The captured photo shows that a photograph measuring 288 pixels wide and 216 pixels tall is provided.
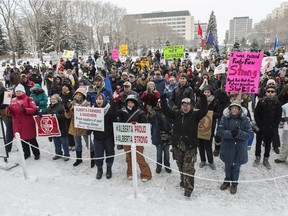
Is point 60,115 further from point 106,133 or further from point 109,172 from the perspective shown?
point 109,172

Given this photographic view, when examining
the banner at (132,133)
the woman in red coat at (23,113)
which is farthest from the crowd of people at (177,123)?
the banner at (132,133)

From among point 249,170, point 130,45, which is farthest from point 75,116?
point 130,45

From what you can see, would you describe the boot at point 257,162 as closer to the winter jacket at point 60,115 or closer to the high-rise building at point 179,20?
the winter jacket at point 60,115

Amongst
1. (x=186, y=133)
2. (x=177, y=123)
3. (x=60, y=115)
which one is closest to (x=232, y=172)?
(x=186, y=133)

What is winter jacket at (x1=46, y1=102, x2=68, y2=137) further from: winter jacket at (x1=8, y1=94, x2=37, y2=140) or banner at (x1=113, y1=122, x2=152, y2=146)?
banner at (x1=113, y1=122, x2=152, y2=146)

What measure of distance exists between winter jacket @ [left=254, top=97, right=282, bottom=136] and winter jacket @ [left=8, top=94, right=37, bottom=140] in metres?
5.51

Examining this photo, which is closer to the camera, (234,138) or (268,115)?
(234,138)

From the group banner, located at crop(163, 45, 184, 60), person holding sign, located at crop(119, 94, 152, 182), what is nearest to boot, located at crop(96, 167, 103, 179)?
person holding sign, located at crop(119, 94, 152, 182)

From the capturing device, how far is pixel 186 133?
471cm

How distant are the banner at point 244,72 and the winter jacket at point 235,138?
122cm

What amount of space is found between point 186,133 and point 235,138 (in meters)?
0.96

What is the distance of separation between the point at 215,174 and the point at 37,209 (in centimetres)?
380

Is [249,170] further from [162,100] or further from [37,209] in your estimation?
[37,209]

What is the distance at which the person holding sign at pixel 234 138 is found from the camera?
15.4ft
